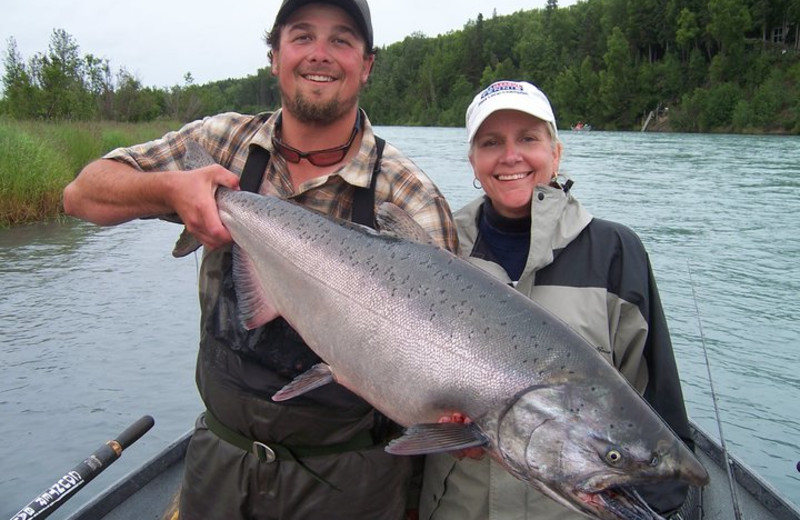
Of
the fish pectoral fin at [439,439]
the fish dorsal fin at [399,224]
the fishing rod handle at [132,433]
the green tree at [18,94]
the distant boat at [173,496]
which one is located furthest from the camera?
→ the green tree at [18,94]

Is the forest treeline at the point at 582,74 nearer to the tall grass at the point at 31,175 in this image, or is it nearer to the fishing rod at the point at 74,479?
the tall grass at the point at 31,175

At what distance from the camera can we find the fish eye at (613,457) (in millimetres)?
2098

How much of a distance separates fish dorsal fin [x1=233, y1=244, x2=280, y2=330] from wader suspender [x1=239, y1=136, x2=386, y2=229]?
0.35 metres

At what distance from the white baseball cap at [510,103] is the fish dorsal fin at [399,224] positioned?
2.44ft

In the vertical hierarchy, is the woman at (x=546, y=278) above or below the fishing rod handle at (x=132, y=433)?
above

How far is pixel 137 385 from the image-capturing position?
8031 mm

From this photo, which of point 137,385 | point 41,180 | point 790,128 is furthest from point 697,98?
point 137,385

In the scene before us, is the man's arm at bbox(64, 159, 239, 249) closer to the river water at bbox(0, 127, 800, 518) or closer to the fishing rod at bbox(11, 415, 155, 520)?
the fishing rod at bbox(11, 415, 155, 520)

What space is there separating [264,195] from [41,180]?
14.9 meters

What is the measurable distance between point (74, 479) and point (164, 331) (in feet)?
22.7

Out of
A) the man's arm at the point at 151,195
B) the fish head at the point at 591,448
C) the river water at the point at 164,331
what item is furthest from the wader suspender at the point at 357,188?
the river water at the point at 164,331

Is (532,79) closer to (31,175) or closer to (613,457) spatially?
(31,175)

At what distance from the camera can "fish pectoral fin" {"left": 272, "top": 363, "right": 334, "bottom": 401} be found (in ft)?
8.43

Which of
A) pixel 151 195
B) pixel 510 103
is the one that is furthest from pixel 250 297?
pixel 510 103
